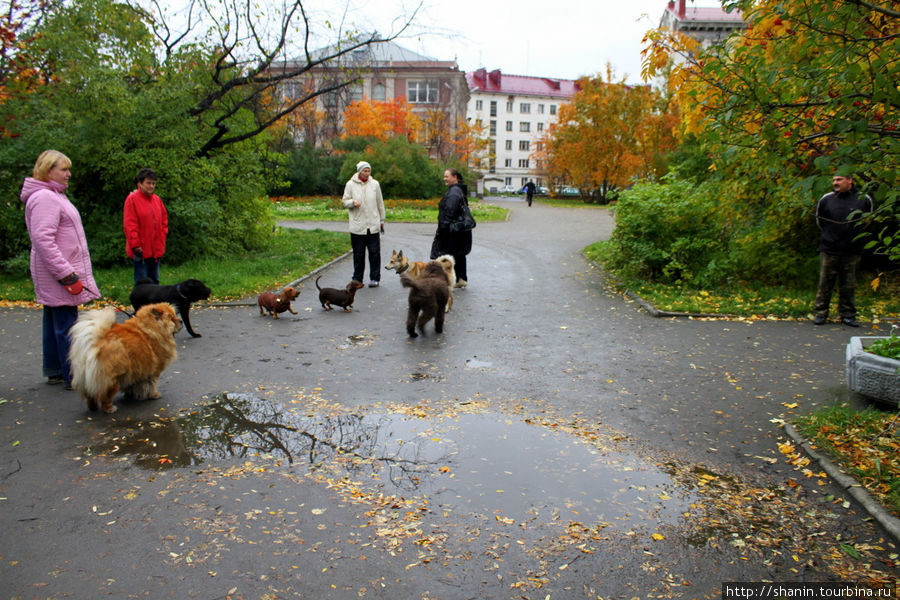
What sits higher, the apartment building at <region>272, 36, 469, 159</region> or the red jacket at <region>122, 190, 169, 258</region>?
the apartment building at <region>272, 36, 469, 159</region>

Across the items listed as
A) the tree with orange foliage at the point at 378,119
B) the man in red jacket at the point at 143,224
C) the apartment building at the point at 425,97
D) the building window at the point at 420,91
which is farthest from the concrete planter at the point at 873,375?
the building window at the point at 420,91

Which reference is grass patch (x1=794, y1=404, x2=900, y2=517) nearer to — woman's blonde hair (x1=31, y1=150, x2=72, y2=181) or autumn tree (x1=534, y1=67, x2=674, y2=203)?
woman's blonde hair (x1=31, y1=150, x2=72, y2=181)

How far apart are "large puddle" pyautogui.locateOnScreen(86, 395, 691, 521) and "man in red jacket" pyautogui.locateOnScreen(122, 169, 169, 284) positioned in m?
3.88

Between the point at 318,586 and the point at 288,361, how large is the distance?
14.1 feet

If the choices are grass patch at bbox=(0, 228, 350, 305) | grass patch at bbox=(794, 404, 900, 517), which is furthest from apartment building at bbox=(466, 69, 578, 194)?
grass patch at bbox=(794, 404, 900, 517)

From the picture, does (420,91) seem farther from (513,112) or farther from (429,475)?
(429,475)

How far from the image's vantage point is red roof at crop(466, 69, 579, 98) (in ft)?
337

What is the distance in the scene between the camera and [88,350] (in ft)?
17.0

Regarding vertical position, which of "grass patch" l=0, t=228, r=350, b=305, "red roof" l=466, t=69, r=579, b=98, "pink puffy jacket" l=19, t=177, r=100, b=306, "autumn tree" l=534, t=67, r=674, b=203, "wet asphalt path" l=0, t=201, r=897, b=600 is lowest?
"wet asphalt path" l=0, t=201, r=897, b=600

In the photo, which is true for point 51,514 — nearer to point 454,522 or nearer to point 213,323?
point 454,522

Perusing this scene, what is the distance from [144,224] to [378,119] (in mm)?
44476

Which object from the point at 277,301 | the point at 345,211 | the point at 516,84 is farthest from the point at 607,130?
the point at 516,84

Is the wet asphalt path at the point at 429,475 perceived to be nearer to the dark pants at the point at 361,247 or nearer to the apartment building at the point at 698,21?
the dark pants at the point at 361,247

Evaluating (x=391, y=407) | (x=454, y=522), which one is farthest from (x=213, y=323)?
(x=454, y=522)
